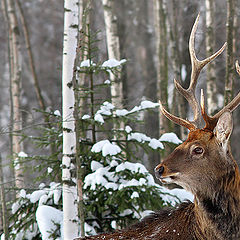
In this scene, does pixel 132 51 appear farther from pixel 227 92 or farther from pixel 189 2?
pixel 227 92

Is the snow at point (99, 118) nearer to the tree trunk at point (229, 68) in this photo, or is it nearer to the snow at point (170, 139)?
the snow at point (170, 139)

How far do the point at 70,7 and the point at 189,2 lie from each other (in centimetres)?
853

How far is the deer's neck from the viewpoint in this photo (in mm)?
4500

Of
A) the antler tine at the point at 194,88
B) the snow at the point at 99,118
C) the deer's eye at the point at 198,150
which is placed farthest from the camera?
the snow at the point at 99,118

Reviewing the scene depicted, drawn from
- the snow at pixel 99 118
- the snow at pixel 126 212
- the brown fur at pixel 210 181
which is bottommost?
the snow at pixel 126 212

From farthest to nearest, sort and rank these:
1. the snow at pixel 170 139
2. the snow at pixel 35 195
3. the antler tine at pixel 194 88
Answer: the snow at pixel 170 139 < the snow at pixel 35 195 < the antler tine at pixel 194 88

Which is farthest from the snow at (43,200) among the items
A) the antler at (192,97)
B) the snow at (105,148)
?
the antler at (192,97)

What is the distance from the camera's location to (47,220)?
6.30 meters

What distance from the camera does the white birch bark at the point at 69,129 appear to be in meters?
6.02

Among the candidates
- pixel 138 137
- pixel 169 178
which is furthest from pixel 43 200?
pixel 169 178

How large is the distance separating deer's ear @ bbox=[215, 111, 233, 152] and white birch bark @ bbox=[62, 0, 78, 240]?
7.20 feet

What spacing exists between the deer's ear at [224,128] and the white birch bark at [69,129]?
2.19 m

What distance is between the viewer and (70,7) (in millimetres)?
6078

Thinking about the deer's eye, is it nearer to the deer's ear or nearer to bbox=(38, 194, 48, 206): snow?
the deer's ear
